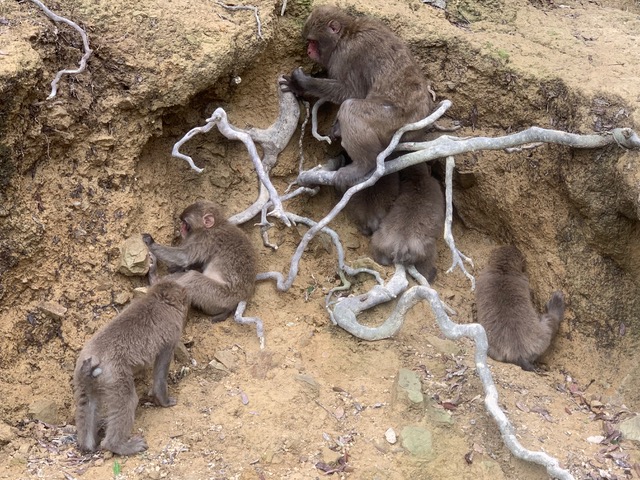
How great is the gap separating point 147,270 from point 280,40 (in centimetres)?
265

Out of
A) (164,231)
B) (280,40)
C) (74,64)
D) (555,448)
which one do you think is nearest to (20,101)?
(74,64)

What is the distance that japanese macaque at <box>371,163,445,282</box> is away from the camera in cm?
780

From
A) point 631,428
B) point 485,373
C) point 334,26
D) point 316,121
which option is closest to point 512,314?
point 485,373

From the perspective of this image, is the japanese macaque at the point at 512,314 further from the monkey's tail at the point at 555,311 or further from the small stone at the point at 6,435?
the small stone at the point at 6,435

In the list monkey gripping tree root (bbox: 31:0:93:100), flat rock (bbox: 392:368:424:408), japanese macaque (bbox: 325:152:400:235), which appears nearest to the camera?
flat rock (bbox: 392:368:424:408)

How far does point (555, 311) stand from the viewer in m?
7.73

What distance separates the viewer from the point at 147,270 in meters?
7.17

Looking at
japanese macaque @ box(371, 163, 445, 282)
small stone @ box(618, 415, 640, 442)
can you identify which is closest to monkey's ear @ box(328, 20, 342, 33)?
japanese macaque @ box(371, 163, 445, 282)

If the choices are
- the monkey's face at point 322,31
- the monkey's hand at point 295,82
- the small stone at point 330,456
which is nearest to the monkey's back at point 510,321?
the small stone at point 330,456

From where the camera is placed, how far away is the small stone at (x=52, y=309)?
6664 mm

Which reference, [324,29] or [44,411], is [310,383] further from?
[324,29]

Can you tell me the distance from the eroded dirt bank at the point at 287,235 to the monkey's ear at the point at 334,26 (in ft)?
1.58

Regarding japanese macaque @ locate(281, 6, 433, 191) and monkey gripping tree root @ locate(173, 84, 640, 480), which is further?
japanese macaque @ locate(281, 6, 433, 191)

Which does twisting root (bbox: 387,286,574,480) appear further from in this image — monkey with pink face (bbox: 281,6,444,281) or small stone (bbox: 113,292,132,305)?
small stone (bbox: 113,292,132,305)
